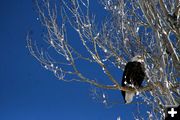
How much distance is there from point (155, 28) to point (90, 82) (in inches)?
42.6

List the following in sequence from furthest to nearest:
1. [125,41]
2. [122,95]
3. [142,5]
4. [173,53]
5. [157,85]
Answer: [125,41] → [122,95] → [142,5] → [173,53] → [157,85]

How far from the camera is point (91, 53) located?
420 cm

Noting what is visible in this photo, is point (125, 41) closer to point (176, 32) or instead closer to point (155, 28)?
point (176, 32)

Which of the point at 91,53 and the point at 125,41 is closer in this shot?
the point at 91,53

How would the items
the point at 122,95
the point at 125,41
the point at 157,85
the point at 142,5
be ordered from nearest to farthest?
the point at 157,85, the point at 142,5, the point at 122,95, the point at 125,41

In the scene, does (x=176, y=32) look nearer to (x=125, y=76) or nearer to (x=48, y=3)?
(x=125, y=76)

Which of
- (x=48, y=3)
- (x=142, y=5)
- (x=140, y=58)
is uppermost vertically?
(x=48, y=3)

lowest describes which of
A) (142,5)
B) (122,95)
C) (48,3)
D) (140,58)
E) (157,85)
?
(157,85)

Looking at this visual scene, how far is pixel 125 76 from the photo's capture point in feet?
13.5

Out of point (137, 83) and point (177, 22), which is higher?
point (177, 22)

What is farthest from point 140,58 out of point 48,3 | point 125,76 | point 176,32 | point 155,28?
point 48,3

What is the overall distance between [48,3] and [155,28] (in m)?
2.02

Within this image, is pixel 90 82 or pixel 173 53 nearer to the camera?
pixel 173 53

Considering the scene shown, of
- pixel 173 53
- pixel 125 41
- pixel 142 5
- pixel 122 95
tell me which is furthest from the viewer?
pixel 125 41
